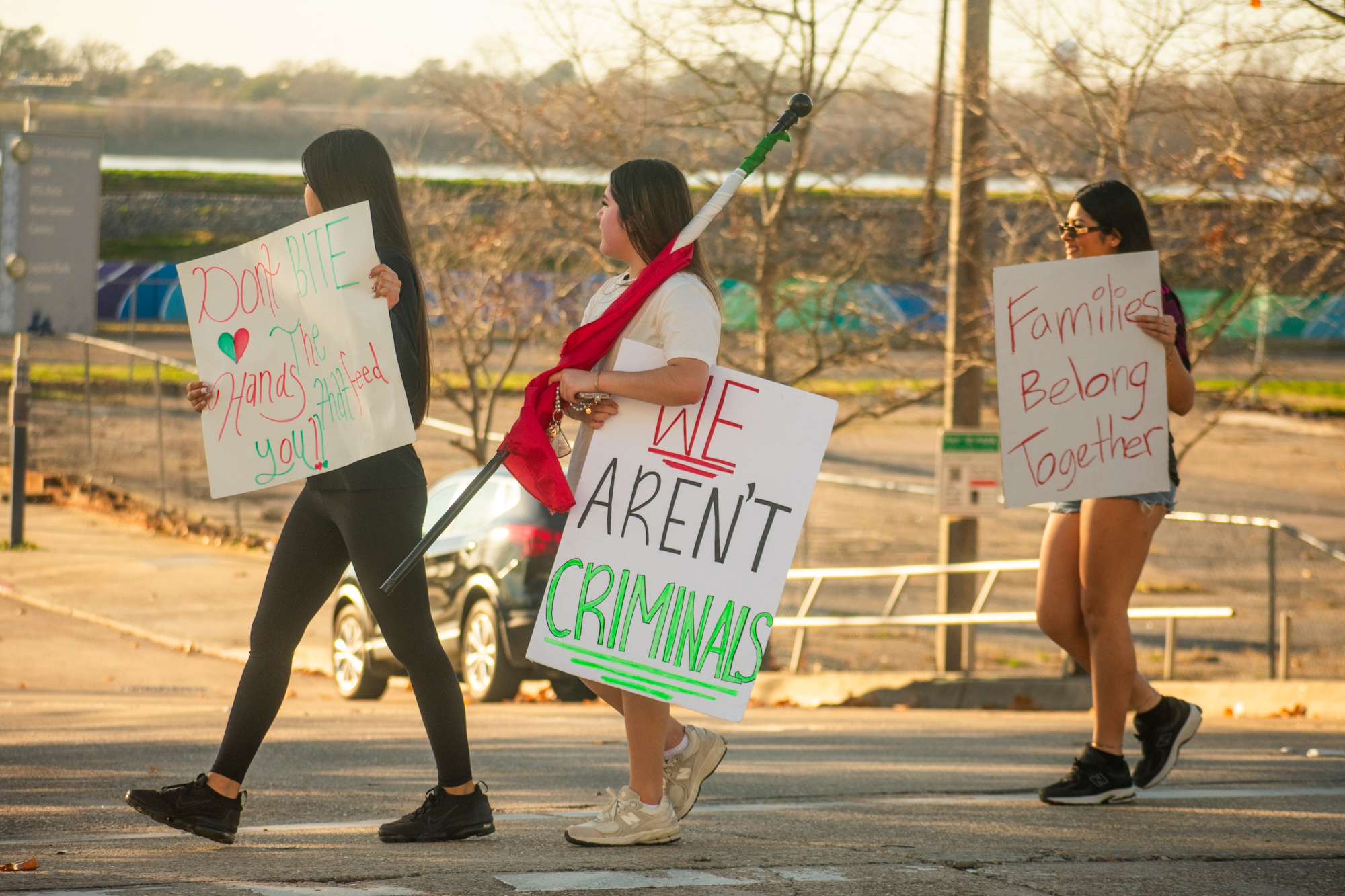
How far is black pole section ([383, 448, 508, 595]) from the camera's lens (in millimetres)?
3951

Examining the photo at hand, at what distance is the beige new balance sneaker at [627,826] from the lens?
4059 millimetres

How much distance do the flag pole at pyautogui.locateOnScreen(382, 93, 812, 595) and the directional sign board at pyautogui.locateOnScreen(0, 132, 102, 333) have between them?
16.7m

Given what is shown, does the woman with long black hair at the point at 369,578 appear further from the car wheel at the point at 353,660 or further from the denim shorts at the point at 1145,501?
the car wheel at the point at 353,660

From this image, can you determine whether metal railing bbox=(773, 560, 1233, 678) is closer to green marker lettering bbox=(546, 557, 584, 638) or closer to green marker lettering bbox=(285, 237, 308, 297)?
green marker lettering bbox=(546, 557, 584, 638)

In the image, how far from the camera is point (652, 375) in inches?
158

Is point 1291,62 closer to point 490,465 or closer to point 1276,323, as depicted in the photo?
point 1276,323

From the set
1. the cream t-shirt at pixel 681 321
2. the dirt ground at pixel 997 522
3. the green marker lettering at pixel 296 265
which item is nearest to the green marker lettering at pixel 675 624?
the cream t-shirt at pixel 681 321

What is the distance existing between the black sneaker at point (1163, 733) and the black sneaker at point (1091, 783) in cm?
20

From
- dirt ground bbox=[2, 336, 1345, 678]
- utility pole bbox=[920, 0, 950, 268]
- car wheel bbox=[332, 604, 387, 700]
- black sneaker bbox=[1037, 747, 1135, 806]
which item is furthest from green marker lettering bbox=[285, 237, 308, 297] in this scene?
dirt ground bbox=[2, 336, 1345, 678]

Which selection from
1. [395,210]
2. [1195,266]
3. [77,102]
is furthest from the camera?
[77,102]

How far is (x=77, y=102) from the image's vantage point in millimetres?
35344

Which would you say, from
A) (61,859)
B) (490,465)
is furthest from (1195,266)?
(61,859)

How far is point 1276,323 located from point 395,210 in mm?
9419

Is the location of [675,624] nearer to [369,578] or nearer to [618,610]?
[618,610]
